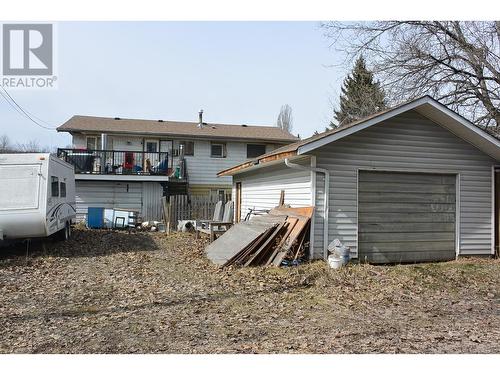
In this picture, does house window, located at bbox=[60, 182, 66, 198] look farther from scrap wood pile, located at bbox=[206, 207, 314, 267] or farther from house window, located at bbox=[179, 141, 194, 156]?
house window, located at bbox=[179, 141, 194, 156]

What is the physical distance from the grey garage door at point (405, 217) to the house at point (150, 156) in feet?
42.0

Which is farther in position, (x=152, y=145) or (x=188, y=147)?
(x=188, y=147)

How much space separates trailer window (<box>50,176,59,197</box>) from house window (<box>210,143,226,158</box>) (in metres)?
13.1

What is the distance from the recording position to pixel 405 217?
11.0 m

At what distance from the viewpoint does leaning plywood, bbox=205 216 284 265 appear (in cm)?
1019

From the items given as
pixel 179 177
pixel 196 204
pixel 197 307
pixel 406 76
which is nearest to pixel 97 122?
pixel 179 177

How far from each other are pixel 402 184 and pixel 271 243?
3.83 meters

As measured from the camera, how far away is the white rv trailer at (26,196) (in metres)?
10.6

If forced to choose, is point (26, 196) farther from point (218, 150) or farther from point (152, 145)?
point (218, 150)

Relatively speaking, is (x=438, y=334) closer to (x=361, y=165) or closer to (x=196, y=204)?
(x=361, y=165)

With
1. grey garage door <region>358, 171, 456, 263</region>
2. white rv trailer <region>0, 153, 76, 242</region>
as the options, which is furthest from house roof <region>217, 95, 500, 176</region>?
white rv trailer <region>0, 153, 76, 242</region>

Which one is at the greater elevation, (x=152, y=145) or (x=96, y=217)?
(x=152, y=145)

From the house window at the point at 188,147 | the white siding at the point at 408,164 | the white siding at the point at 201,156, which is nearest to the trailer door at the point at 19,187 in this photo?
the white siding at the point at 408,164

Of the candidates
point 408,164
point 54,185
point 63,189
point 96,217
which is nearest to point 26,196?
point 54,185
